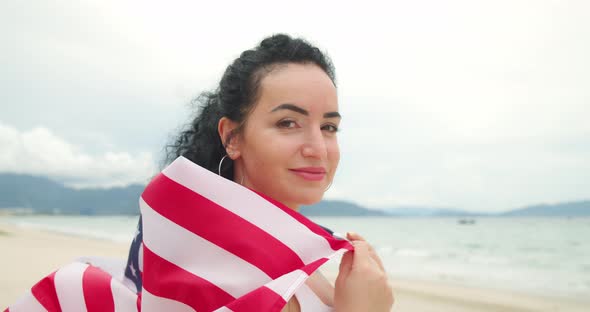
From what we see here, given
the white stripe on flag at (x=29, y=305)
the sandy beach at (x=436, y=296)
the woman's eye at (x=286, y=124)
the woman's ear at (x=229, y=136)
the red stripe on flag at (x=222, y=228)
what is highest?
the woman's eye at (x=286, y=124)

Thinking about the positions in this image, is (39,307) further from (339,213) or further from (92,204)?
(92,204)

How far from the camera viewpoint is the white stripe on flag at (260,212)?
1.21 meters

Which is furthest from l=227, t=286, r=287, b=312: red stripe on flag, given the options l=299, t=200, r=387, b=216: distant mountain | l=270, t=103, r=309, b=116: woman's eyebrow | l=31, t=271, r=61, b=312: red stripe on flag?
l=299, t=200, r=387, b=216: distant mountain

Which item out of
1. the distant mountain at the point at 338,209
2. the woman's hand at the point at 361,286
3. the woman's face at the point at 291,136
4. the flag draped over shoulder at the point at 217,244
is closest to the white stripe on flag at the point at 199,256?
the flag draped over shoulder at the point at 217,244

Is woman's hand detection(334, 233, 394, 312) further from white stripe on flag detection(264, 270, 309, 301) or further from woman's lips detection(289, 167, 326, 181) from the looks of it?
woman's lips detection(289, 167, 326, 181)

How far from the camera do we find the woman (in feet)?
4.71

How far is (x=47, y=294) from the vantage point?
1611 mm

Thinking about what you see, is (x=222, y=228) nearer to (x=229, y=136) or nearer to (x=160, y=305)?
(x=160, y=305)

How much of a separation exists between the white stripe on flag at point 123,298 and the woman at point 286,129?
514 mm

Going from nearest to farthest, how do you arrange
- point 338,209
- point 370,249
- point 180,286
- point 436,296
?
point 180,286 < point 370,249 < point 436,296 < point 338,209

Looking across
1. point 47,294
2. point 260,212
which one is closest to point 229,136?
point 260,212

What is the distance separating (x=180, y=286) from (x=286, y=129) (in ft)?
1.82

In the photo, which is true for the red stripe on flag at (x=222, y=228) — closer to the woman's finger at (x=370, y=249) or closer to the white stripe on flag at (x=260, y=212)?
the white stripe on flag at (x=260, y=212)

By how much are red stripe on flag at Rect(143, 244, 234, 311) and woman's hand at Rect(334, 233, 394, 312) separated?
293mm
